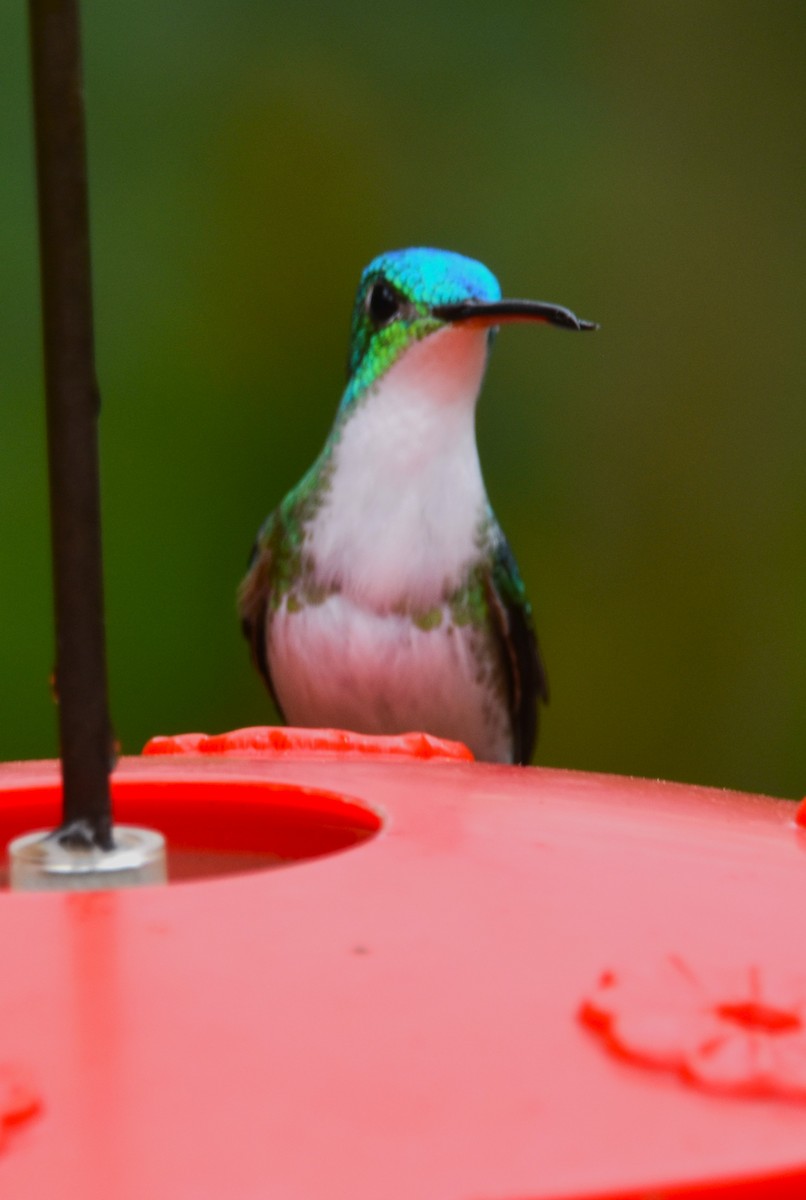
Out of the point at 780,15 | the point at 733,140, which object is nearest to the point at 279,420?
the point at 733,140

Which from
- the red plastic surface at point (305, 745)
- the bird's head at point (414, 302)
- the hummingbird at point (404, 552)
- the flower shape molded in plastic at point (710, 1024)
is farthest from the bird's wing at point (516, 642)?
the flower shape molded in plastic at point (710, 1024)

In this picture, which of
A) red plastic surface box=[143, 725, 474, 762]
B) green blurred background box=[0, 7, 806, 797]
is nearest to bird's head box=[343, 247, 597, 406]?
green blurred background box=[0, 7, 806, 797]

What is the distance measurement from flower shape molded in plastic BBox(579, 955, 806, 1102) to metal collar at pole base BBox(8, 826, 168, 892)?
147 millimetres

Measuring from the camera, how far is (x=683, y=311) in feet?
7.19

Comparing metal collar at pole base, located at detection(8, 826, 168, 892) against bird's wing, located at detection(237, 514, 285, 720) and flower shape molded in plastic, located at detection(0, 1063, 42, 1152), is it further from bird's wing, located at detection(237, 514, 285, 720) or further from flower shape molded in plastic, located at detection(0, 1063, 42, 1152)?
bird's wing, located at detection(237, 514, 285, 720)

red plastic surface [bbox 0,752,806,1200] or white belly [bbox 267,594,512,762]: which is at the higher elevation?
Result: red plastic surface [bbox 0,752,806,1200]

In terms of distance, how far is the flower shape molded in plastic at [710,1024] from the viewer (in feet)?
1.05

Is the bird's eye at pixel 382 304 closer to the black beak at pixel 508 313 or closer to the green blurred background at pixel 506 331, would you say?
the black beak at pixel 508 313

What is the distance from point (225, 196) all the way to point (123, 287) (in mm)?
Answer: 189

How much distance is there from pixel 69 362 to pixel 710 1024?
25 cm

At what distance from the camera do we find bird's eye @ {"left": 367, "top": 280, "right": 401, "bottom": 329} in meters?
1.66

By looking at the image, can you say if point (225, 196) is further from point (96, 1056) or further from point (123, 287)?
point (96, 1056)

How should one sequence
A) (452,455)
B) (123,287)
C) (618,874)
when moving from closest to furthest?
(618,874) → (452,455) → (123,287)

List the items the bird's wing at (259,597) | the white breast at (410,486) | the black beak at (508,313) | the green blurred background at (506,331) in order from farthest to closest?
the green blurred background at (506,331) < the bird's wing at (259,597) < the white breast at (410,486) < the black beak at (508,313)
